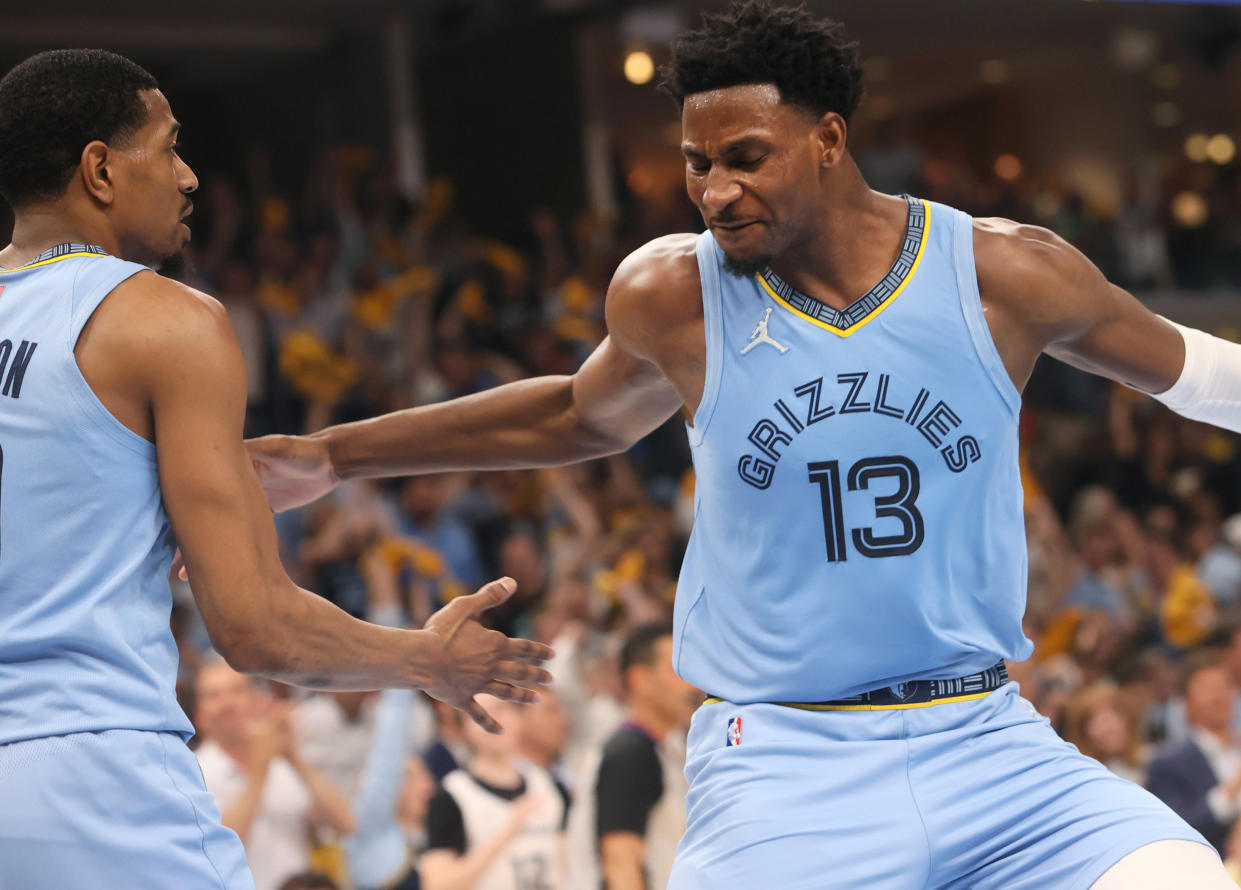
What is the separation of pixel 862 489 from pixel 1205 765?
464cm

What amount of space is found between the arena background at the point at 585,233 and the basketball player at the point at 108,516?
3705 millimetres

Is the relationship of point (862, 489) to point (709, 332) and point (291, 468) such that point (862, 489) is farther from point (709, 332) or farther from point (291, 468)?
point (291, 468)

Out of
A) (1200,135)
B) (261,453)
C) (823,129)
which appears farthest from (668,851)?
(1200,135)

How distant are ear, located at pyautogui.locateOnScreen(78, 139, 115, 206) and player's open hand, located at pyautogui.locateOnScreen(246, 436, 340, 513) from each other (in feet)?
2.90

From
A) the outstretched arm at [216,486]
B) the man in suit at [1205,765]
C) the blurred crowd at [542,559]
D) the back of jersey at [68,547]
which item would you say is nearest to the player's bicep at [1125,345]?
the outstretched arm at [216,486]

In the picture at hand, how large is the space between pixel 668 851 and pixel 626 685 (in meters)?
0.75

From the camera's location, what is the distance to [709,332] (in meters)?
2.84

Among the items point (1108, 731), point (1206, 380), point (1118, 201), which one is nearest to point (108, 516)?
point (1206, 380)

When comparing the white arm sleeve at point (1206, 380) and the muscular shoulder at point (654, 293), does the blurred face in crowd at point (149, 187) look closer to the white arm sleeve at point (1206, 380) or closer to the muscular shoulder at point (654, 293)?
the muscular shoulder at point (654, 293)

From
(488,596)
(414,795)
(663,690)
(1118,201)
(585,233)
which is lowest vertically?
(414,795)

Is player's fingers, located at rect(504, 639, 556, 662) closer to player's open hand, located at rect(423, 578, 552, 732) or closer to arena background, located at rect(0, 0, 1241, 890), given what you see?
player's open hand, located at rect(423, 578, 552, 732)

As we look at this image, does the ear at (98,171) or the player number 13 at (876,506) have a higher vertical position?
the ear at (98,171)

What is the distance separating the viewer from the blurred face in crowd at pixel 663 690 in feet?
17.7

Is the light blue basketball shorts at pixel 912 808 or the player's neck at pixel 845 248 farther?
the player's neck at pixel 845 248
